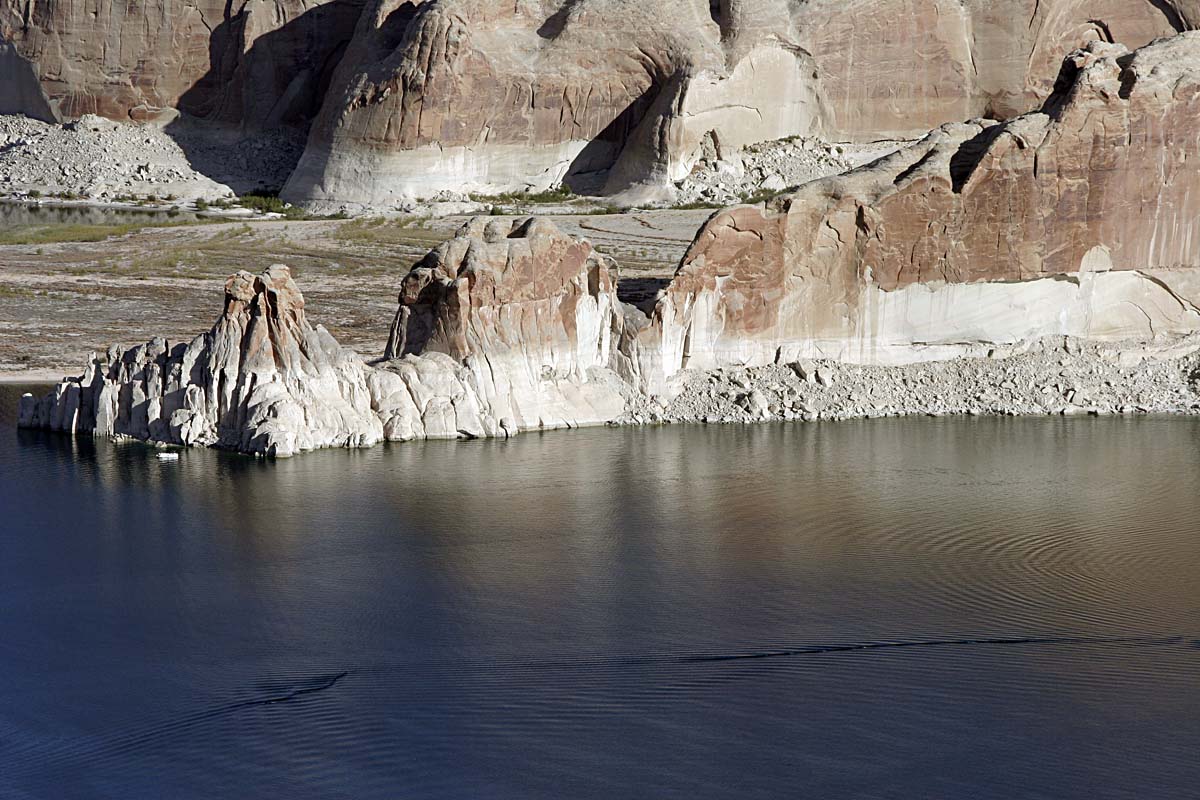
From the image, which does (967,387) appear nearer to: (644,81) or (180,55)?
(644,81)

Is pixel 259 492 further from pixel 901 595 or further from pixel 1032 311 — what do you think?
pixel 1032 311

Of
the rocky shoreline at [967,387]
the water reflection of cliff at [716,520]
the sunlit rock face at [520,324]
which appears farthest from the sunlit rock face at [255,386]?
the rocky shoreline at [967,387]

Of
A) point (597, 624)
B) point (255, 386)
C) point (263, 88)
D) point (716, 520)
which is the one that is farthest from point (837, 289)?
point (263, 88)

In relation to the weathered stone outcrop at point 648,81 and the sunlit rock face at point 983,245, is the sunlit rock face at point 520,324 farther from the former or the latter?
the weathered stone outcrop at point 648,81

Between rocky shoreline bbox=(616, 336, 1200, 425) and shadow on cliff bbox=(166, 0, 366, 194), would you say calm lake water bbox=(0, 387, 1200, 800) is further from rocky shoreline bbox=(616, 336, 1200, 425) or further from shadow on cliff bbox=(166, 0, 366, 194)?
shadow on cliff bbox=(166, 0, 366, 194)

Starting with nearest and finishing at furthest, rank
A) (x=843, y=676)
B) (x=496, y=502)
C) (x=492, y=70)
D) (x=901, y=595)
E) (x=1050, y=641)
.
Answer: (x=843, y=676) < (x=1050, y=641) < (x=901, y=595) < (x=496, y=502) < (x=492, y=70)

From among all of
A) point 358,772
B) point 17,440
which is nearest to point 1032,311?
point 17,440

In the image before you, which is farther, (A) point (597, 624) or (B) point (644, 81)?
(B) point (644, 81)
